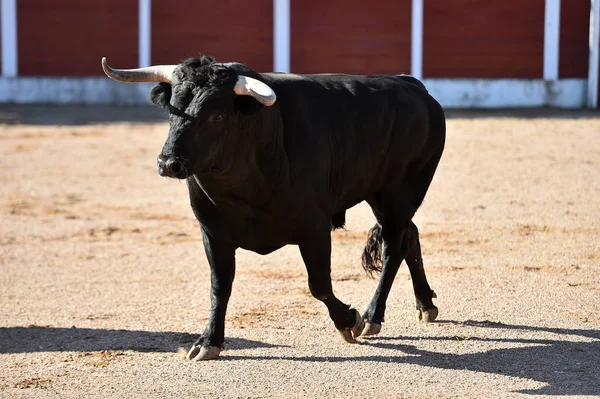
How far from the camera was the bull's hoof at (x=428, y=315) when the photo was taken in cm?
537

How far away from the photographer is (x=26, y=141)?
13086 millimetres

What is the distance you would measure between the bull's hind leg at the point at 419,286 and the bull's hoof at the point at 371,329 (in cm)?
38

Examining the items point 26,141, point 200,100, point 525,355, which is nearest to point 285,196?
point 200,100

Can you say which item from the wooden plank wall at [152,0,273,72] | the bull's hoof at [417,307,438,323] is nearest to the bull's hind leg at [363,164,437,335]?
the bull's hoof at [417,307,438,323]

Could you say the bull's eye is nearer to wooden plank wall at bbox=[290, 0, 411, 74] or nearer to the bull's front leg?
the bull's front leg

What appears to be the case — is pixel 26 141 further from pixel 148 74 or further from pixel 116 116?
pixel 148 74

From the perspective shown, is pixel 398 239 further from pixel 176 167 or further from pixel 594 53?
pixel 594 53

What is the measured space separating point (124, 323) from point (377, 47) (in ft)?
39.5

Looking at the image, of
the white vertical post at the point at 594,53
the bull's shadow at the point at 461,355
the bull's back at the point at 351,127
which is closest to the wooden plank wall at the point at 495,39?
the white vertical post at the point at 594,53

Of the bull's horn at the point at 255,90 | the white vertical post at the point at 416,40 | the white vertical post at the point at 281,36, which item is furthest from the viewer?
the white vertical post at the point at 281,36

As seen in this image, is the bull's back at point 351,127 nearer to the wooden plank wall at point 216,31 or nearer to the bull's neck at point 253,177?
the bull's neck at point 253,177

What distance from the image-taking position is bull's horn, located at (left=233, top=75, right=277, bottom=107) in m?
4.14

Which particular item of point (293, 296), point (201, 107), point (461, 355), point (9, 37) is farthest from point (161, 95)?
point (9, 37)

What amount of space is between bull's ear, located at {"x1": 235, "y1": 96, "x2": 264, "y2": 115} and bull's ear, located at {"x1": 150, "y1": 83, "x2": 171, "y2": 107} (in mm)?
280
